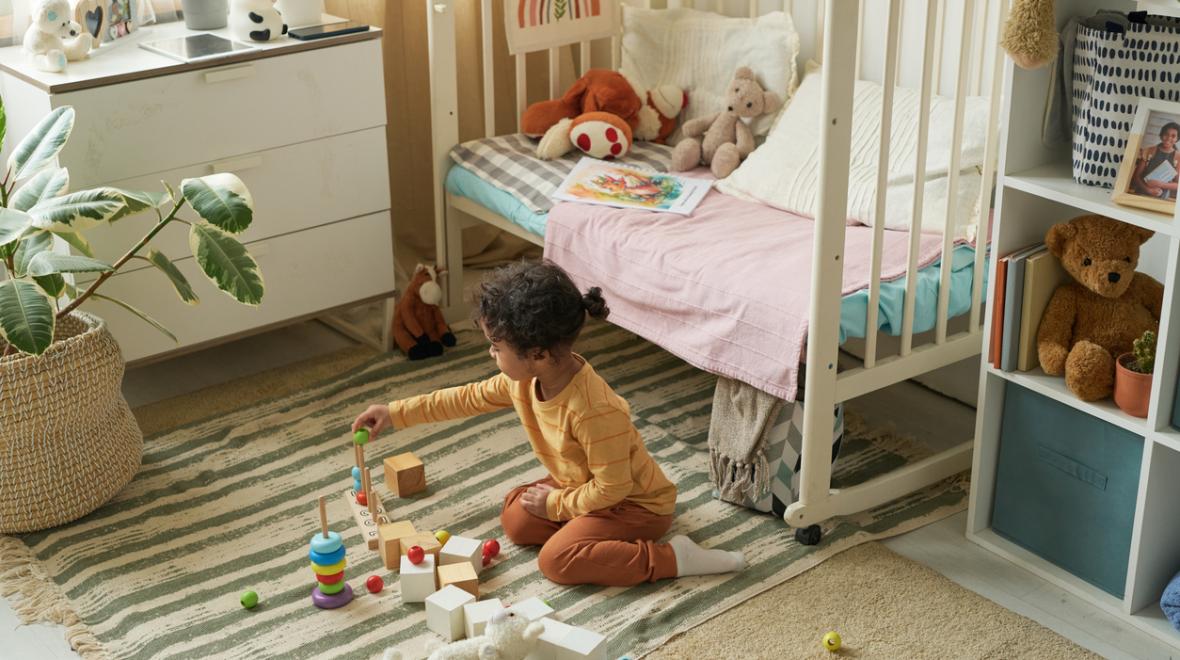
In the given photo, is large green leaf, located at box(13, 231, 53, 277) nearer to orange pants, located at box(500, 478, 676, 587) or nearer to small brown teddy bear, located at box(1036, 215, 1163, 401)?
orange pants, located at box(500, 478, 676, 587)

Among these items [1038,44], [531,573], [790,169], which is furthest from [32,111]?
[1038,44]

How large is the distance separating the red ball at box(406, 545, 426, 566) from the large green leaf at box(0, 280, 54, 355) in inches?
25.0

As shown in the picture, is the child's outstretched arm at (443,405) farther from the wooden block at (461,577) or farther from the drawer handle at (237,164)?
the drawer handle at (237,164)

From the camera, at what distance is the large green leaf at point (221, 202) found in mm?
2051

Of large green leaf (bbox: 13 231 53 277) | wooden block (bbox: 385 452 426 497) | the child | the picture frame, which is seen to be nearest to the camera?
the picture frame

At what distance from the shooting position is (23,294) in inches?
76.8

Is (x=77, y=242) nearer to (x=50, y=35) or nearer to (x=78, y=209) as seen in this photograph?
(x=78, y=209)

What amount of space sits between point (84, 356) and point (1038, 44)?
160cm

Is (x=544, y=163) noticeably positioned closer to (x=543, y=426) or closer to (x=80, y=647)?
(x=543, y=426)

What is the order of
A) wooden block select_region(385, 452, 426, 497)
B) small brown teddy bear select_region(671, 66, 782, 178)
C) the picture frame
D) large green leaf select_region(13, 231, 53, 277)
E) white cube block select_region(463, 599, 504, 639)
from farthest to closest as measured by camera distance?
small brown teddy bear select_region(671, 66, 782, 178) → wooden block select_region(385, 452, 426, 497) → large green leaf select_region(13, 231, 53, 277) → white cube block select_region(463, 599, 504, 639) → the picture frame

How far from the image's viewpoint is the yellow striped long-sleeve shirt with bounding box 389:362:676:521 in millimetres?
1997

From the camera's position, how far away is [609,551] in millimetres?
2020

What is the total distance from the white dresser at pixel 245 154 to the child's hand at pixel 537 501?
2.84 ft

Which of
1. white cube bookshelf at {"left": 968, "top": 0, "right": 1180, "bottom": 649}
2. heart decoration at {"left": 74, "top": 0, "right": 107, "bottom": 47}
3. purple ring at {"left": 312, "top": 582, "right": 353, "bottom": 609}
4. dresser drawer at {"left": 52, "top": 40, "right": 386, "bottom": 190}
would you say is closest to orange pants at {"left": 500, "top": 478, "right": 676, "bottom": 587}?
purple ring at {"left": 312, "top": 582, "right": 353, "bottom": 609}
